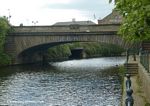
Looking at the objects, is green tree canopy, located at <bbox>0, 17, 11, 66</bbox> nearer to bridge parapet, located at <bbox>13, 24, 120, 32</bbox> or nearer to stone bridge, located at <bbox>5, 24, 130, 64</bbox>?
stone bridge, located at <bbox>5, 24, 130, 64</bbox>

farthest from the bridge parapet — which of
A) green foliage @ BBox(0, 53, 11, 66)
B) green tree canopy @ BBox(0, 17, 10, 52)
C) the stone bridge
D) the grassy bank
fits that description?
the grassy bank

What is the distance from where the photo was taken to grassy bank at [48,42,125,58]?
9600cm

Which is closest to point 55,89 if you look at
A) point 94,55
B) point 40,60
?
point 40,60

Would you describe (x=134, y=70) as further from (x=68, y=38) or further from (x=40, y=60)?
(x=40, y=60)

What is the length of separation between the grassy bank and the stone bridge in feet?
67.3

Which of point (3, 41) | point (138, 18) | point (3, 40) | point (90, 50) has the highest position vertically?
point (138, 18)

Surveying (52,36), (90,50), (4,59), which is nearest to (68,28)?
(52,36)

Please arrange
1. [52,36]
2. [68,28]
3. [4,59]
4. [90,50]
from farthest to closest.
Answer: [90,50] < [68,28] < [52,36] < [4,59]

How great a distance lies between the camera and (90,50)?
121m

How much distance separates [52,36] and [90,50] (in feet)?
172

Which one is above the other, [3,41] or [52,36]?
[52,36]

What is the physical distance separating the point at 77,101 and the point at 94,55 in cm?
9409

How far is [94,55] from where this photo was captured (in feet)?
396

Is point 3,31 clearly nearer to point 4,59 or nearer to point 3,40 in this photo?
point 3,40
